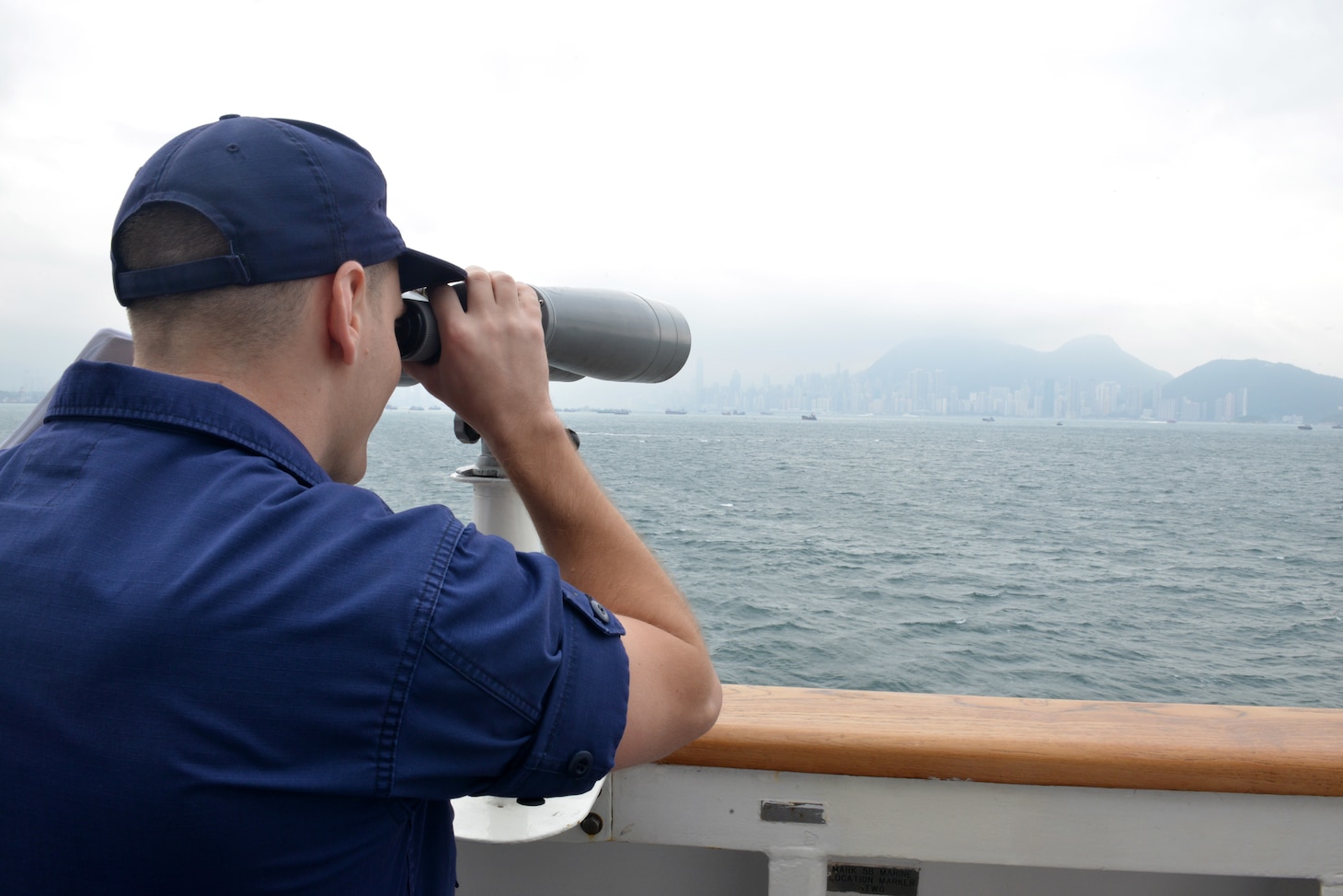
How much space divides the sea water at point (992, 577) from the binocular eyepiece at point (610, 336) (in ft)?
0.57

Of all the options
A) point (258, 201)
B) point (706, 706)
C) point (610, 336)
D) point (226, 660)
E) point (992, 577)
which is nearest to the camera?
point (226, 660)

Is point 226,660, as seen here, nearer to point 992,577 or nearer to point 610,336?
point 610,336

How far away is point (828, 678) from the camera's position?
1052 centimetres

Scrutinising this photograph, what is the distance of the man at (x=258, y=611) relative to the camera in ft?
1.72

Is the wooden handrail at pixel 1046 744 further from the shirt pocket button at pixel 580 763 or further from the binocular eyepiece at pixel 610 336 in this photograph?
the shirt pocket button at pixel 580 763

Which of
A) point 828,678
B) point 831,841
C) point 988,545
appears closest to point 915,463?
point 988,545

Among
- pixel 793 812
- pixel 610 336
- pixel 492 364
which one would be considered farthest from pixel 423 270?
pixel 793 812

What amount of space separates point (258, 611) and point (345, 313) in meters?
0.26

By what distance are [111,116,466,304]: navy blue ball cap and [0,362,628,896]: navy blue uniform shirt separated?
0.09 m

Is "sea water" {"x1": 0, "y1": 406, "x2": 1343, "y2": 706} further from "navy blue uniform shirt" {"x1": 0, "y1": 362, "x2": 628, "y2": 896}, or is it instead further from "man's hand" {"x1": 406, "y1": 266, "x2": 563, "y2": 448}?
"navy blue uniform shirt" {"x1": 0, "y1": 362, "x2": 628, "y2": 896}

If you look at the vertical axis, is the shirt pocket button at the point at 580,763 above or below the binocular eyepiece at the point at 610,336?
below

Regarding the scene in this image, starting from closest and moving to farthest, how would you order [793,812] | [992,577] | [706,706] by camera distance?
[706,706], [793,812], [992,577]

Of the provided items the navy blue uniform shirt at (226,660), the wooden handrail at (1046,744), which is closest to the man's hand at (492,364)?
the navy blue uniform shirt at (226,660)

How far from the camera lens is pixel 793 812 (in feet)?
4.34
